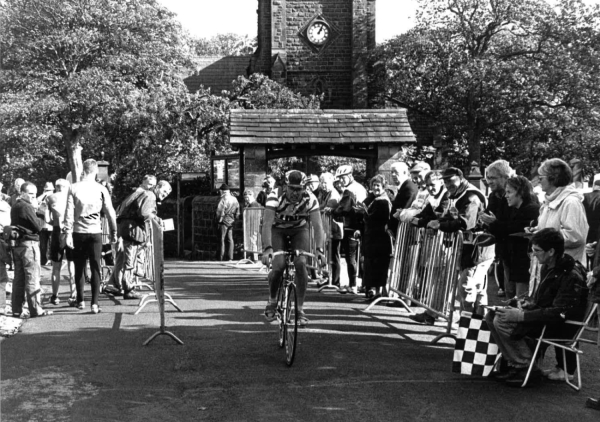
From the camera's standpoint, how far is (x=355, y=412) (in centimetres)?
674

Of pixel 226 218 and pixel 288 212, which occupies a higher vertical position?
pixel 288 212

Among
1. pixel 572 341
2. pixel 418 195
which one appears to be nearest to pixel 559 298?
pixel 572 341

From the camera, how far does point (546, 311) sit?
7.50 meters

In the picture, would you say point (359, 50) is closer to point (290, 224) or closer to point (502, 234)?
point (290, 224)

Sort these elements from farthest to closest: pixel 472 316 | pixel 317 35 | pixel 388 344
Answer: pixel 317 35, pixel 388 344, pixel 472 316

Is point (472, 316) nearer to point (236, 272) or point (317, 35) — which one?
point (236, 272)

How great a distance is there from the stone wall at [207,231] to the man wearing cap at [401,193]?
36.7 ft

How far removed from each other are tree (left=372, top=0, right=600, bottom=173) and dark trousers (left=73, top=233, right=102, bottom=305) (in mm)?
32900

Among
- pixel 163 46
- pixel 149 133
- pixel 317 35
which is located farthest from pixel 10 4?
pixel 317 35

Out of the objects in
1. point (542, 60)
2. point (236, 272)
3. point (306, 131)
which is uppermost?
point (542, 60)

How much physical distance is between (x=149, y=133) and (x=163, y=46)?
8.01m

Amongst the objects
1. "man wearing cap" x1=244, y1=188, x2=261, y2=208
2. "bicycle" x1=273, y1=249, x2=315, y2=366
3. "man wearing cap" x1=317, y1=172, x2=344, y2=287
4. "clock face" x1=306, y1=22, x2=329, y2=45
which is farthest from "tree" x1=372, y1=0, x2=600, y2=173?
"bicycle" x1=273, y1=249, x2=315, y2=366

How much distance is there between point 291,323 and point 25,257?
15.7ft

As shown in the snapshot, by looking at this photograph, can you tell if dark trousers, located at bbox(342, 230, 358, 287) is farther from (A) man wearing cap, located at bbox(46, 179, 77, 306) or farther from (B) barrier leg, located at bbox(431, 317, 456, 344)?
(B) barrier leg, located at bbox(431, 317, 456, 344)
